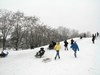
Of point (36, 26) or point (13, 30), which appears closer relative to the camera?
point (13, 30)

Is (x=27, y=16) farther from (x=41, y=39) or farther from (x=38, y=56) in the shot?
(x=38, y=56)

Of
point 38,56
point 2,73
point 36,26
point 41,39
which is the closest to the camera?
point 2,73

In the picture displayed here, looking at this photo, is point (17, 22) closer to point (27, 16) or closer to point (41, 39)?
point (27, 16)

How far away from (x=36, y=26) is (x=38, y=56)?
32240mm

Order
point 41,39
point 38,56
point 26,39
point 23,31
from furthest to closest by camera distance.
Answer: point 41,39, point 26,39, point 23,31, point 38,56

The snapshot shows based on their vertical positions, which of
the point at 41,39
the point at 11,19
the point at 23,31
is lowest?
the point at 41,39

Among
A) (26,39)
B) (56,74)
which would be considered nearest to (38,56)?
(56,74)

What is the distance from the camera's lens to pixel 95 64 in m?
14.9

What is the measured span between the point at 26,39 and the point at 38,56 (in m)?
36.3

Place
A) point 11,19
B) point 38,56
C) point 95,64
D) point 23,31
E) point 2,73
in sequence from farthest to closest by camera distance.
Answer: point 23,31
point 11,19
point 38,56
point 2,73
point 95,64

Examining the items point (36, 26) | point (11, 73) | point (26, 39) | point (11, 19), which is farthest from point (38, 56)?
point (26, 39)

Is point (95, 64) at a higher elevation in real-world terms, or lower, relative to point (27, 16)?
lower

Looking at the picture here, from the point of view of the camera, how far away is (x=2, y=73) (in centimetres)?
1585

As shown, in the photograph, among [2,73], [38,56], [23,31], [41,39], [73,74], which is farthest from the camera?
[41,39]
